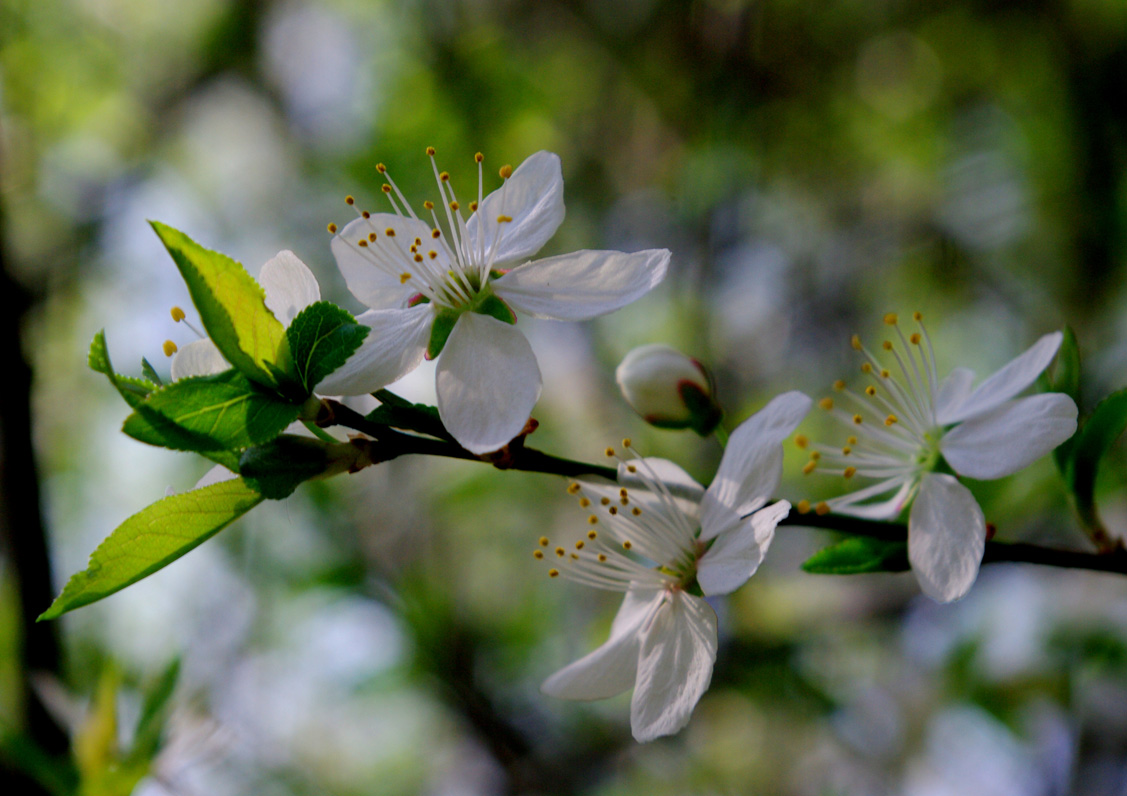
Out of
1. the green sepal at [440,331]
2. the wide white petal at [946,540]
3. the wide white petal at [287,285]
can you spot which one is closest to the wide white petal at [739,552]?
the wide white petal at [946,540]

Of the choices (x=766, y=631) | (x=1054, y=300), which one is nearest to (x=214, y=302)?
(x=766, y=631)

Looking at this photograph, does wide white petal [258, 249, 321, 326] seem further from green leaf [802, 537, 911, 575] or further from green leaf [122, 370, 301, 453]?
green leaf [802, 537, 911, 575]

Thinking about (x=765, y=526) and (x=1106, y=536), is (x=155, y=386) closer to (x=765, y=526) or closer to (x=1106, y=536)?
(x=765, y=526)

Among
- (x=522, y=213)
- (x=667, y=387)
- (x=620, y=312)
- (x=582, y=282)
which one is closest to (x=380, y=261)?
(x=522, y=213)

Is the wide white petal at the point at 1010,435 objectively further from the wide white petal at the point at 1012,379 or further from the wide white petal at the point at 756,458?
the wide white petal at the point at 756,458

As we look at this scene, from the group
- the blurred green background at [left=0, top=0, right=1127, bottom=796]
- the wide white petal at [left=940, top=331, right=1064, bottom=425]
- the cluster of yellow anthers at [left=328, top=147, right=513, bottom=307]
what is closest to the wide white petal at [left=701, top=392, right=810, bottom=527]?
the wide white petal at [left=940, top=331, right=1064, bottom=425]

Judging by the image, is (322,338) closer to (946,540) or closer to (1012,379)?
(946,540)
